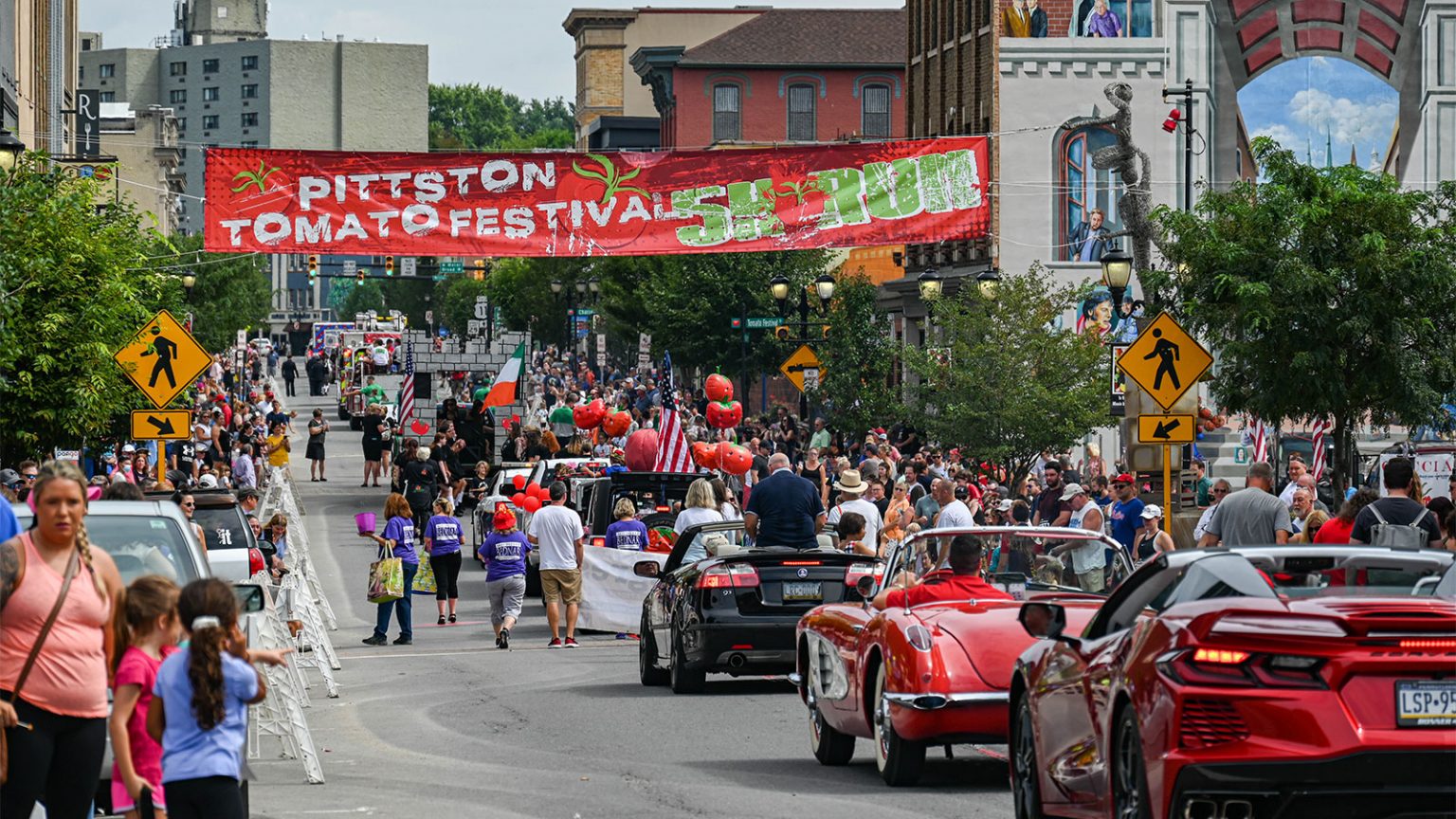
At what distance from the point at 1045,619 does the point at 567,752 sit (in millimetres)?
5460

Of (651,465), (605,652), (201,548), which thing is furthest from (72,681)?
(651,465)

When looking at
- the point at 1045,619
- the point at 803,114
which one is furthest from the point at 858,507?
the point at 803,114

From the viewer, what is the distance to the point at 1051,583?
13.3m

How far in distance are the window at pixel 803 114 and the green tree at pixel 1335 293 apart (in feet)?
241

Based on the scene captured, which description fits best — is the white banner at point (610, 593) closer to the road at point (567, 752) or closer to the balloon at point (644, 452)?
the road at point (567, 752)

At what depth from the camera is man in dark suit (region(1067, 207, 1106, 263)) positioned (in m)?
50.6

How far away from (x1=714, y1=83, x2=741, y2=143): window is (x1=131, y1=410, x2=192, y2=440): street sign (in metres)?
78.7

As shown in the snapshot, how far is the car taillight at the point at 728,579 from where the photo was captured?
1734 cm

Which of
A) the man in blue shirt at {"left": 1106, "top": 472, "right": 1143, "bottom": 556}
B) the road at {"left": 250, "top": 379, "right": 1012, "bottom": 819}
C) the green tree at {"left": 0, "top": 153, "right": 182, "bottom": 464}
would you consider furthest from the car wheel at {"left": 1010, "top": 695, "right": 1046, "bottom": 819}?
the green tree at {"left": 0, "top": 153, "right": 182, "bottom": 464}

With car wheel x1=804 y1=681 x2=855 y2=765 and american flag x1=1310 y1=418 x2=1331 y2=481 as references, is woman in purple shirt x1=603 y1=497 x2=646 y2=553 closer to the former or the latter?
car wheel x1=804 y1=681 x2=855 y2=765

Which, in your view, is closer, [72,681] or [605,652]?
[72,681]

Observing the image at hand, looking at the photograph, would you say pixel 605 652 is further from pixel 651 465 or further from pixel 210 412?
pixel 210 412

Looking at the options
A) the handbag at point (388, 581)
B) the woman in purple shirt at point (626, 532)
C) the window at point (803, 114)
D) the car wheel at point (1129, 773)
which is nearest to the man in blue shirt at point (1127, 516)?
the woman in purple shirt at point (626, 532)

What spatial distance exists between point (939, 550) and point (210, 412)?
4316cm
